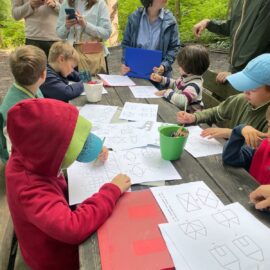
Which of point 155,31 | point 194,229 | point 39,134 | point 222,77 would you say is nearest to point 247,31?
point 222,77

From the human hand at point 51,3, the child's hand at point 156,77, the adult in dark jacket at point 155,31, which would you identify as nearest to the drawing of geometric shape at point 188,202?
the child's hand at point 156,77

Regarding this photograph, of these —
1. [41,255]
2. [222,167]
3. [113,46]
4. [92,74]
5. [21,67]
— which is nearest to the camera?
[41,255]

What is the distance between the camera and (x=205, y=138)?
68.9 inches

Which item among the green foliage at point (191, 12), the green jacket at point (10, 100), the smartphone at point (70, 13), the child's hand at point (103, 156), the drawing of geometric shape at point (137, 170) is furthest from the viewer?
the green foliage at point (191, 12)

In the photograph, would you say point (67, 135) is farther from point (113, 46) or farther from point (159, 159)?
point (113, 46)

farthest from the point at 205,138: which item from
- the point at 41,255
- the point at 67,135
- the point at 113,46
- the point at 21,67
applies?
the point at 113,46

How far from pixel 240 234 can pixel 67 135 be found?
0.70 m

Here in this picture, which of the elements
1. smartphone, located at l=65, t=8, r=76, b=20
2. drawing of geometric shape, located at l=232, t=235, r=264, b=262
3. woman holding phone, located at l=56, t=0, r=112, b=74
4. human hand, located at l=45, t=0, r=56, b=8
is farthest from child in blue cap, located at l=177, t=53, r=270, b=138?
human hand, located at l=45, t=0, r=56, b=8

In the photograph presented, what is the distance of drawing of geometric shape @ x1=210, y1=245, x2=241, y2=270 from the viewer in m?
0.90

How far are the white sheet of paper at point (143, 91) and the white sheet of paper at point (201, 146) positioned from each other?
79 centimetres

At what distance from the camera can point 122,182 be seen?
4.08 feet

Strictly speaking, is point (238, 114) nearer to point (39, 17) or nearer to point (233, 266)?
point (233, 266)

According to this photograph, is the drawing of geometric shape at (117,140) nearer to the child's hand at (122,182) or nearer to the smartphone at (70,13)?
the child's hand at (122,182)

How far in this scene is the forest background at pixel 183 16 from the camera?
25.3 feet
